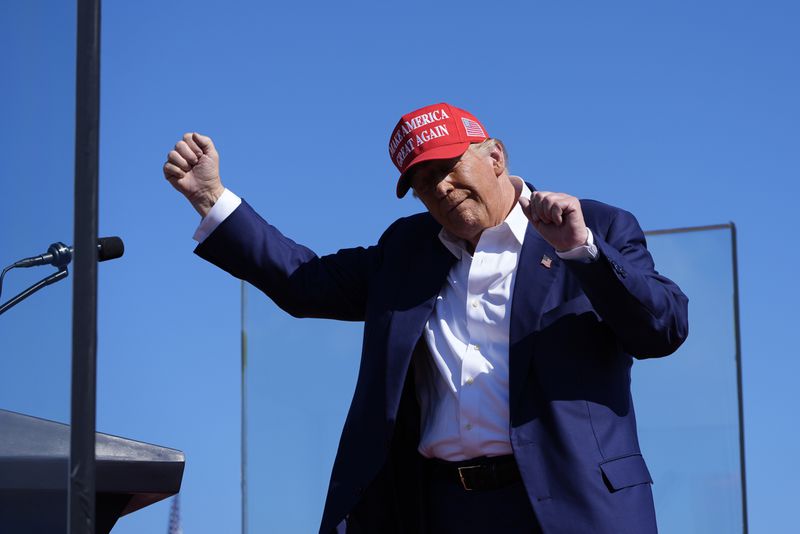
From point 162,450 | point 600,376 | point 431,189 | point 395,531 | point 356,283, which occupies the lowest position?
point 395,531

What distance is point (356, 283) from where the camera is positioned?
8.67 ft

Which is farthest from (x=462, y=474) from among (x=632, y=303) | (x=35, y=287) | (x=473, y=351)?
(x=35, y=287)

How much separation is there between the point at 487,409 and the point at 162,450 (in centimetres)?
63

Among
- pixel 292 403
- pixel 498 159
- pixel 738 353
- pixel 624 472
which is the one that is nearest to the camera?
pixel 624 472

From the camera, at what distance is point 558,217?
2.01 meters

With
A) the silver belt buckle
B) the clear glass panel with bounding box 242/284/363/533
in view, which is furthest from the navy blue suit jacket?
the clear glass panel with bounding box 242/284/363/533

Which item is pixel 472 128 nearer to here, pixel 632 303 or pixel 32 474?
pixel 632 303

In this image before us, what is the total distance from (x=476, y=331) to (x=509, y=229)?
0.89ft

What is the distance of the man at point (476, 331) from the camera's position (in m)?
2.09

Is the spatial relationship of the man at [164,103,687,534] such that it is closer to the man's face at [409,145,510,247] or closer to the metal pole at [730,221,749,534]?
the man's face at [409,145,510,247]

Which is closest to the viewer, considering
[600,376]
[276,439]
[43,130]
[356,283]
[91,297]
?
[91,297]

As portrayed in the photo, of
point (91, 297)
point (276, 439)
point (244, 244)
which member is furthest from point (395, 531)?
point (91, 297)

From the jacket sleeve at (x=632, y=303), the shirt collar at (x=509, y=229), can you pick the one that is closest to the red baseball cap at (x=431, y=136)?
the shirt collar at (x=509, y=229)

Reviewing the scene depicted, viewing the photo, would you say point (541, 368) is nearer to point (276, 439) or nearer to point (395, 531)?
point (395, 531)
